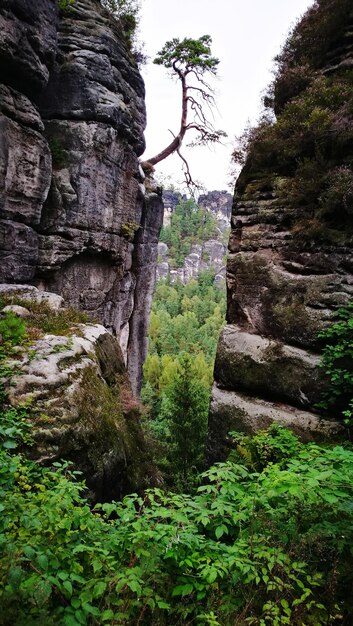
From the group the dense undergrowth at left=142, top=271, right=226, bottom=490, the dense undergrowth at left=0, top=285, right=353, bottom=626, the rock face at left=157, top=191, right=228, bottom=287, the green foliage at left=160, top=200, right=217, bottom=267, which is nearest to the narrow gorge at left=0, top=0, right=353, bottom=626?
the dense undergrowth at left=0, top=285, right=353, bottom=626

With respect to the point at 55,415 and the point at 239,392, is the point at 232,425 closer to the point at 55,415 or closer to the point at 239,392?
the point at 239,392

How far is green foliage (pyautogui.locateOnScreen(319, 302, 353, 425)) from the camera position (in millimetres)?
5773

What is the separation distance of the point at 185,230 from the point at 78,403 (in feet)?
471

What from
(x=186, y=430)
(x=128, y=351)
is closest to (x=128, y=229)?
(x=128, y=351)

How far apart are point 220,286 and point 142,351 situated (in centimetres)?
11026

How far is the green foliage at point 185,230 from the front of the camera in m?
135

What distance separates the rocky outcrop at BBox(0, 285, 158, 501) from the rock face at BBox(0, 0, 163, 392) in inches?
214

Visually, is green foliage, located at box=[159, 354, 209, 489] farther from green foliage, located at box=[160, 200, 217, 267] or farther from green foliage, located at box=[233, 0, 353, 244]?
green foliage, located at box=[160, 200, 217, 267]

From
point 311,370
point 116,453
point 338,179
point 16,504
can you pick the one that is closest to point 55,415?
point 116,453

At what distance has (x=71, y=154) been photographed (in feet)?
47.4

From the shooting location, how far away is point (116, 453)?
627cm

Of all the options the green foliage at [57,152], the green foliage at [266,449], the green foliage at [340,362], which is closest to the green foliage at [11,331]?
the green foliage at [266,449]

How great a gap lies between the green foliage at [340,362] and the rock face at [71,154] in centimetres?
1058

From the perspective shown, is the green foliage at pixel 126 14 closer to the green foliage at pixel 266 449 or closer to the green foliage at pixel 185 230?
the green foliage at pixel 266 449
